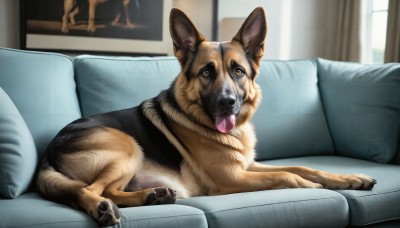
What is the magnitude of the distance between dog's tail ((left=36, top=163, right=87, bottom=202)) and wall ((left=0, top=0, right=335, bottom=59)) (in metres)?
2.45

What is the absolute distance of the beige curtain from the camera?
3.91 m

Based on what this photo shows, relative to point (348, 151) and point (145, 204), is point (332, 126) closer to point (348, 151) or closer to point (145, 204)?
point (348, 151)

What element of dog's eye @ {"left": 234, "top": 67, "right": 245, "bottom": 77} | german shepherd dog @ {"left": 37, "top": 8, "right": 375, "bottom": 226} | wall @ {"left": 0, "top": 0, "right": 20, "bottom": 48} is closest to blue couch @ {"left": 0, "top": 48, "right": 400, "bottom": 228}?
german shepherd dog @ {"left": 37, "top": 8, "right": 375, "bottom": 226}

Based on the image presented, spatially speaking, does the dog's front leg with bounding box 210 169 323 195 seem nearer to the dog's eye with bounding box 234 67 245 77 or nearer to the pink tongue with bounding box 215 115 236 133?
the pink tongue with bounding box 215 115 236 133

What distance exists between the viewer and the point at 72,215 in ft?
5.31

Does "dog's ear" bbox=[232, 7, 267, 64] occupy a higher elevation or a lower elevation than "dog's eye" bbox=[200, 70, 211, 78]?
higher

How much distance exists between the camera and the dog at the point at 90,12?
3.62 metres

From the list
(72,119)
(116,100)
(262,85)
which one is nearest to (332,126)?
(262,85)

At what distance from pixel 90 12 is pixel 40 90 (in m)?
1.61

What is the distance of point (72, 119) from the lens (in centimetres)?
226

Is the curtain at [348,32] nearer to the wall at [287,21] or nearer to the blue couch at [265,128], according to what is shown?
the wall at [287,21]

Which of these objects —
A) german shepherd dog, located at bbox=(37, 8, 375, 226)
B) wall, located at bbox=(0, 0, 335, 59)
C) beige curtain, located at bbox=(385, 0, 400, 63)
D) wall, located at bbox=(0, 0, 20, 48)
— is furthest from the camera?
wall, located at bbox=(0, 0, 335, 59)

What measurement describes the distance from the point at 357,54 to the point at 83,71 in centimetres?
265

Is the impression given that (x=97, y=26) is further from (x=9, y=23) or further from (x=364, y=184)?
(x=364, y=184)
